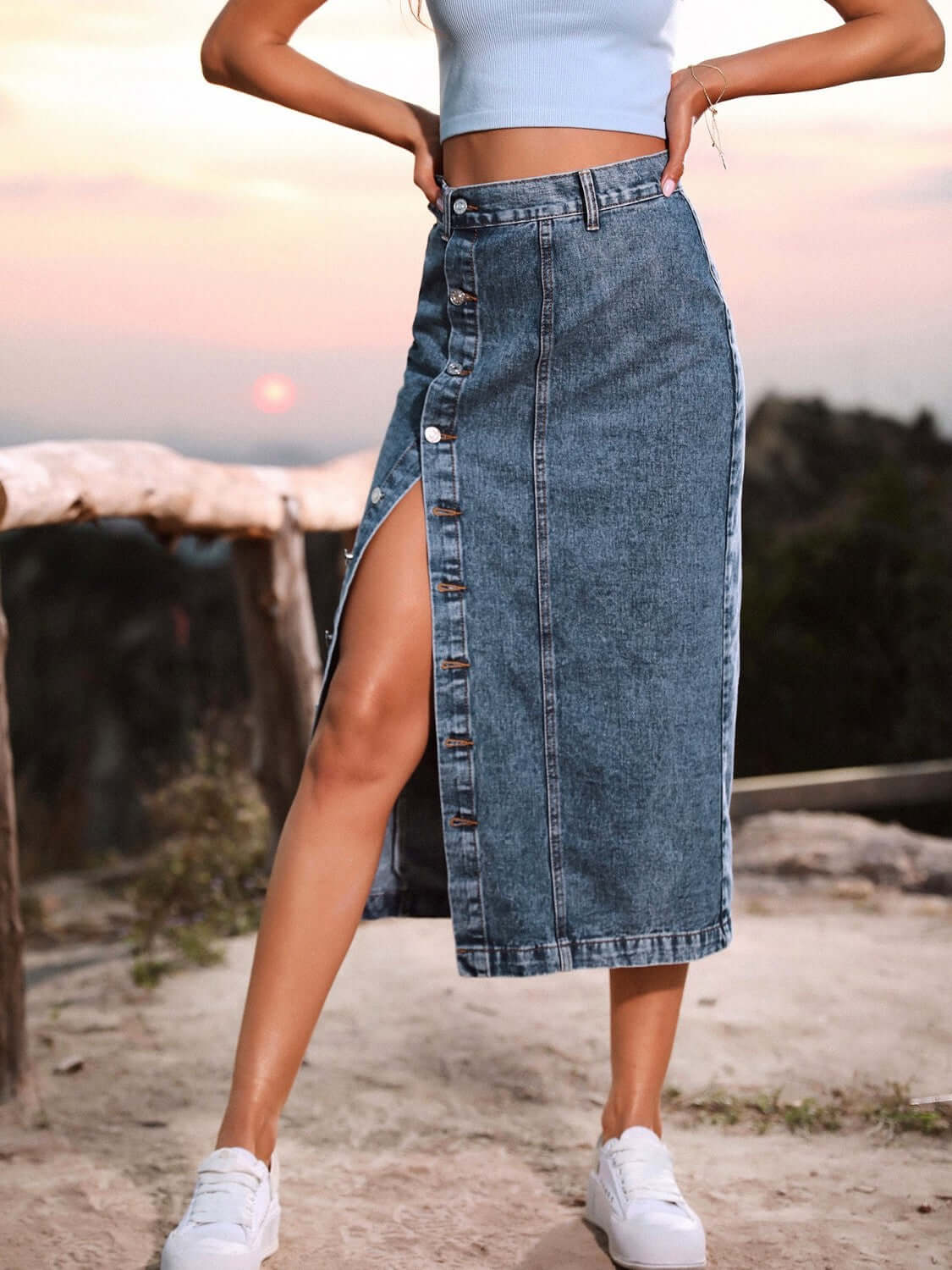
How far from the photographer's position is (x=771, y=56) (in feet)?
6.05

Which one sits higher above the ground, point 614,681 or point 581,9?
point 581,9

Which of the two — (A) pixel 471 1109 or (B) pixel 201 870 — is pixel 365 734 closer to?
(A) pixel 471 1109

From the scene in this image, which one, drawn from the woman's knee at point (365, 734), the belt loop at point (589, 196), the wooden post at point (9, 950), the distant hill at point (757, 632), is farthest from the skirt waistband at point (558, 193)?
the distant hill at point (757, 632)

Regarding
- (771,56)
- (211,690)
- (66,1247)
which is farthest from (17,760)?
(771,56)

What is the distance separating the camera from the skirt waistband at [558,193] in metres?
1.72

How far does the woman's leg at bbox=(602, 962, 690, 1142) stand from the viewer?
6.23ft

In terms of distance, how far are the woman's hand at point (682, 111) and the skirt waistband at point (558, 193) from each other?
34 millimetres

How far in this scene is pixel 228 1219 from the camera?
162 centimetres

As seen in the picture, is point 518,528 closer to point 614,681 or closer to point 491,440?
point 491,440

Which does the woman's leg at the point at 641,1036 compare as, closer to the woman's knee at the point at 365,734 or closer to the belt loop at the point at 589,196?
the woman's knee at the point at 365,734

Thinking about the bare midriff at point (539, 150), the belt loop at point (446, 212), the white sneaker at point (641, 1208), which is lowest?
the white sneaker at point (641, 1208)

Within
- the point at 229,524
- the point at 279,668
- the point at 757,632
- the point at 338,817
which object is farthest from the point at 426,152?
the point at 757,632

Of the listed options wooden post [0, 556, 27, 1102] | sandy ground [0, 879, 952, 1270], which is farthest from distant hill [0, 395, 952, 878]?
wooden post [0, 556, 27, 1102]

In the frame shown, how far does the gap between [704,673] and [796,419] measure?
770cm
